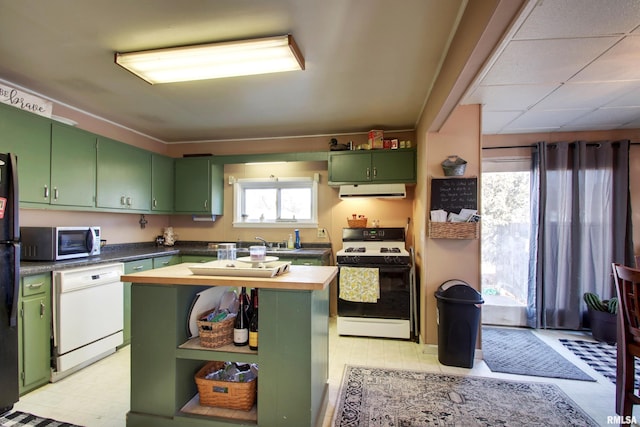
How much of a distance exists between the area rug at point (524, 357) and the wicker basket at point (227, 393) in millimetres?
2092

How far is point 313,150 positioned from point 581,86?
279 centimetres

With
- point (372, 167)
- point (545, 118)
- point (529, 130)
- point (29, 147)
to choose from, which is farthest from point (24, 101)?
point (529, 130)

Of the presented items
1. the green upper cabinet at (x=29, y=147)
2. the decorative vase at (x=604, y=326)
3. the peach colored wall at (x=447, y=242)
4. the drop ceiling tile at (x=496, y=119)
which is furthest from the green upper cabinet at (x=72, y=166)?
the decorative vase at (x=604, y=326)

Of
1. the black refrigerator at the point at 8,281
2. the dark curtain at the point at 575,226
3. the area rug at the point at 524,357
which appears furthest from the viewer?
the dark curtain at the point at 575,226

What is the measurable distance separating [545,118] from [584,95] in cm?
54

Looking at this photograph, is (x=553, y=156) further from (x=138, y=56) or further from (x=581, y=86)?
(x=138, y=56)

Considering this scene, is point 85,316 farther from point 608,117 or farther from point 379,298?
point 608,117

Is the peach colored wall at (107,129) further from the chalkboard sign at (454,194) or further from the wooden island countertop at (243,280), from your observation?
the chalkboard sign at (454,194)

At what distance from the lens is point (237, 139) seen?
4305 millimetres

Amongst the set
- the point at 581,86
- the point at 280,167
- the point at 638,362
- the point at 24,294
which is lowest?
the point at 638,362

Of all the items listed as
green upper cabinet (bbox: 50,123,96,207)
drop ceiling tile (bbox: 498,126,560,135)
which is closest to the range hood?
drop ceiling tile (bbox: 498,126,560,135)

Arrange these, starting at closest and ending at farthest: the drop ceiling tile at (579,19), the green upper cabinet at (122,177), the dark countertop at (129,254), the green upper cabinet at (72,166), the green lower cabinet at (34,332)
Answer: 1. the drop ceiling tile at (579,19)
2. the green lower cabinet at (34,332)
3. the dark countertop at (129,254)
4. the green upper cabinet at (72,166)
5. the green upper cabinet at (122,177)

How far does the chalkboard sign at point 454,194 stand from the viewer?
2.78 m

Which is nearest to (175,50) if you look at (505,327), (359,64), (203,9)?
(203,9)
